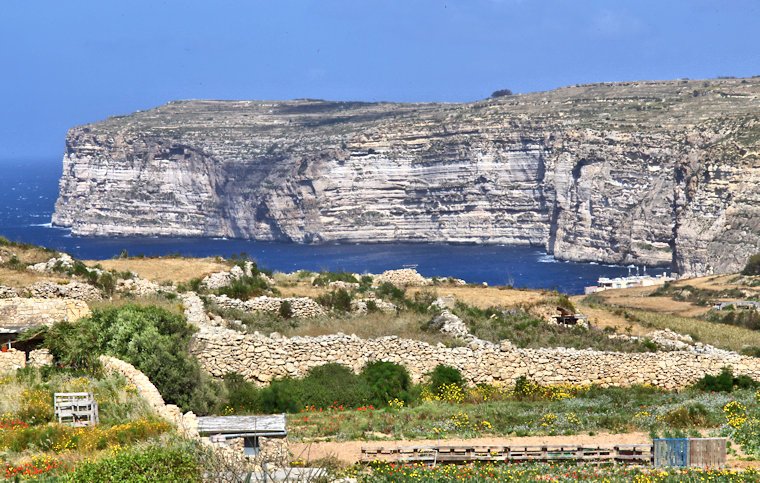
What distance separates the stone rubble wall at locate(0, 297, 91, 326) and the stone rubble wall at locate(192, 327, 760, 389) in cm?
295

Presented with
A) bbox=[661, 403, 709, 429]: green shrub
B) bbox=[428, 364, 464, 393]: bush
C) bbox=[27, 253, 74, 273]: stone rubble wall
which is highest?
bbox=[27, 253, 74, 273]: stone rubble wall

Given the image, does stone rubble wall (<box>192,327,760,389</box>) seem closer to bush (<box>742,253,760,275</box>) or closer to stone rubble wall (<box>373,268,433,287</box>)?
stone rubble wall (<box>373,268,433,287</box>)

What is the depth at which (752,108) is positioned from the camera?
132 m

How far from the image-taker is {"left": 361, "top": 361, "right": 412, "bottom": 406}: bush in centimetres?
2770

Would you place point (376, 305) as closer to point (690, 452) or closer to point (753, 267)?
point (690, 452)

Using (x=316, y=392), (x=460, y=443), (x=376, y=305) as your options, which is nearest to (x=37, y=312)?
(x=316, y=392)

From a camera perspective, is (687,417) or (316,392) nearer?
(687,417)

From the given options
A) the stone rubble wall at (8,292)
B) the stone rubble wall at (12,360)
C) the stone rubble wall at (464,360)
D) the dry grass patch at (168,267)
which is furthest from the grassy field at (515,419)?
the dry grass patch at (168,267)

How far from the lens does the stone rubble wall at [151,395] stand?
20.6m

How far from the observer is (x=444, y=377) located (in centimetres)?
2912

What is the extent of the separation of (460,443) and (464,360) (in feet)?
23.3

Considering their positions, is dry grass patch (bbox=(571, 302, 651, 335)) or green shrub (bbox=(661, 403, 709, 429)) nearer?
green shrub (bbox=(661, 403, 709, 429))

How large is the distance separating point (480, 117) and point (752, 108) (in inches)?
1526

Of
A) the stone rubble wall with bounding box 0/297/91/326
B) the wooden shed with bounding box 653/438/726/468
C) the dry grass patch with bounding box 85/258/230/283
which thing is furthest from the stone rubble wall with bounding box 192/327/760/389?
the dry grass patch with bounding box 85/258/230/283
